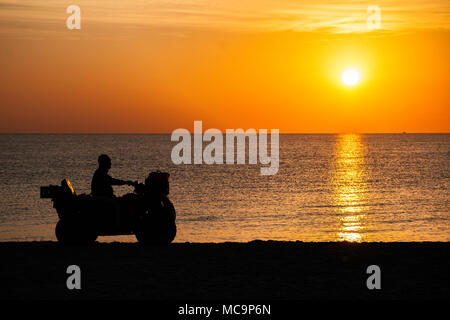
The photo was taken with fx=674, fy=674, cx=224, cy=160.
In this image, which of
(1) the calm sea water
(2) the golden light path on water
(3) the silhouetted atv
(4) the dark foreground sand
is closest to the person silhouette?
(3) the silhouetted atv

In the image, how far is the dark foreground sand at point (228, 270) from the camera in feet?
28.4

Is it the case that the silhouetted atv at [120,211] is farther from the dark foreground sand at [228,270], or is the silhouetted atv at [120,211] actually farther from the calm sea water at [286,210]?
the calm sea water at [286,210]

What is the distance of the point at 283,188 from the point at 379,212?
62.5ft

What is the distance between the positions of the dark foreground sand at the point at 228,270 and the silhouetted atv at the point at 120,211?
31 centimetres

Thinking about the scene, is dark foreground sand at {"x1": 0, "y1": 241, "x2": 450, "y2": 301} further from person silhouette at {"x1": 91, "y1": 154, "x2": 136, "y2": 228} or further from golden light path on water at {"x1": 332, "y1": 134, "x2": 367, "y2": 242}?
golden light path on water at {"x1": 332, "y1": 134, "x2": 367, "y2": 242}

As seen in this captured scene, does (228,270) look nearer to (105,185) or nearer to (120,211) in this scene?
(120,211)

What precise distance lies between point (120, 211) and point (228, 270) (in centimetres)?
289

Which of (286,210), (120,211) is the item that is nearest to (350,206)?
(286,210)

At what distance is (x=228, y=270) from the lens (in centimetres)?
1019

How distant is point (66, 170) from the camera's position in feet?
270

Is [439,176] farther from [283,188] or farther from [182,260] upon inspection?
[182,260]

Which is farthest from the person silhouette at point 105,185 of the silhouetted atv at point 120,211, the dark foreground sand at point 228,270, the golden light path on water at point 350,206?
the golden light path on water at point 350,206

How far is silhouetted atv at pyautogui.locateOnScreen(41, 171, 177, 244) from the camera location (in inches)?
480
